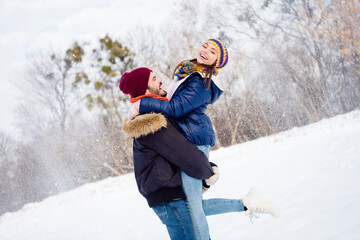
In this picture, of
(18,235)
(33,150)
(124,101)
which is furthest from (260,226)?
(33,150)

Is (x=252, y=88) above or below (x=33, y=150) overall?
above

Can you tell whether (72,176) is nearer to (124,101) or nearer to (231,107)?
(124,101)

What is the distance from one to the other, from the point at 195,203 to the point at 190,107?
1.69 ft

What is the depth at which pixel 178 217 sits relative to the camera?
1583 mm

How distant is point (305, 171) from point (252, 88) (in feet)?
31.8

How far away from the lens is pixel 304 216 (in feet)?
8.36

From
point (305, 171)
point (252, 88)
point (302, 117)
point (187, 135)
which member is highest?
point (187, 135)

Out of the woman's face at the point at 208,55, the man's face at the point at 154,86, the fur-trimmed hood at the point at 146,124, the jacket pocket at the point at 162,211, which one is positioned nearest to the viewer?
the fur-trimmed hood at the point at 146,124

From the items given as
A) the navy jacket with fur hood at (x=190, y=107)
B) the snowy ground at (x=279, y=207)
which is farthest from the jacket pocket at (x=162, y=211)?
the snowy ground at (x=279, y=207)

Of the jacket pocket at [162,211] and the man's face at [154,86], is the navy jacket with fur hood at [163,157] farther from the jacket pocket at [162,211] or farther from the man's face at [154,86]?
the man's face at [154,86]

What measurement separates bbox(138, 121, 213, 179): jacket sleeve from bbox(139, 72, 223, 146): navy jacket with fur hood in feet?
0.25

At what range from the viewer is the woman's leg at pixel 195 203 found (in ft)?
5.09

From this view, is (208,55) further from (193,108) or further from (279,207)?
(279,207)

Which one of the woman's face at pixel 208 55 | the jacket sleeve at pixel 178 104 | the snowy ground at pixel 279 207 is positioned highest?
the woman's face at pixel 208 55
